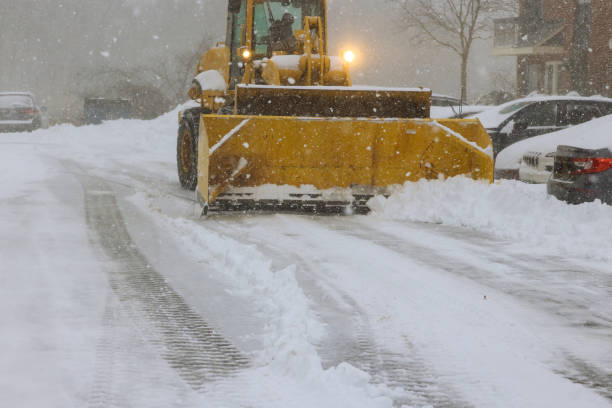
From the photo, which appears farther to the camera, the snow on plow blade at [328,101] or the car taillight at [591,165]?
the snow on plow blade at [328,101]

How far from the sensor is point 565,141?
8500 millimetres

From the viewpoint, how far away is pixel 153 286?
524 centimetres

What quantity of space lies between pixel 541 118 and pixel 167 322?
32.4ft

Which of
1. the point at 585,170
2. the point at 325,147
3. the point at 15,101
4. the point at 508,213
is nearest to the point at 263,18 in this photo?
the point at 325,147

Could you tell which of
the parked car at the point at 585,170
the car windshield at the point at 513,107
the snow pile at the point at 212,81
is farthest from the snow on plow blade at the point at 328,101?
the car windshield at the point at 513,107

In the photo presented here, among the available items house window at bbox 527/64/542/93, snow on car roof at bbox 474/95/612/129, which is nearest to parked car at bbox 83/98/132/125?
house window at bbox 527/64/542/93

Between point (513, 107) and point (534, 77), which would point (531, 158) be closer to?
point (513, 107)

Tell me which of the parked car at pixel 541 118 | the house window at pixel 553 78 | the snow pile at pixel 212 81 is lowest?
the parked car at pixel 541 118

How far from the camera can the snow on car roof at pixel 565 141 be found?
8.05 meters

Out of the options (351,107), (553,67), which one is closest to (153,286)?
(351,107)

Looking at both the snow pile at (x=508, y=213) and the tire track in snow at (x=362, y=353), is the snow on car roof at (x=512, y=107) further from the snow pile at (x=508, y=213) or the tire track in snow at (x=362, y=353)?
the tire track in snow at (x=362, y=353)

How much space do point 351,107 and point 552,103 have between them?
5271 mm

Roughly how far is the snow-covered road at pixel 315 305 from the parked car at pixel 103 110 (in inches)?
835

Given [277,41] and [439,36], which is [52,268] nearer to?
[277,41]
